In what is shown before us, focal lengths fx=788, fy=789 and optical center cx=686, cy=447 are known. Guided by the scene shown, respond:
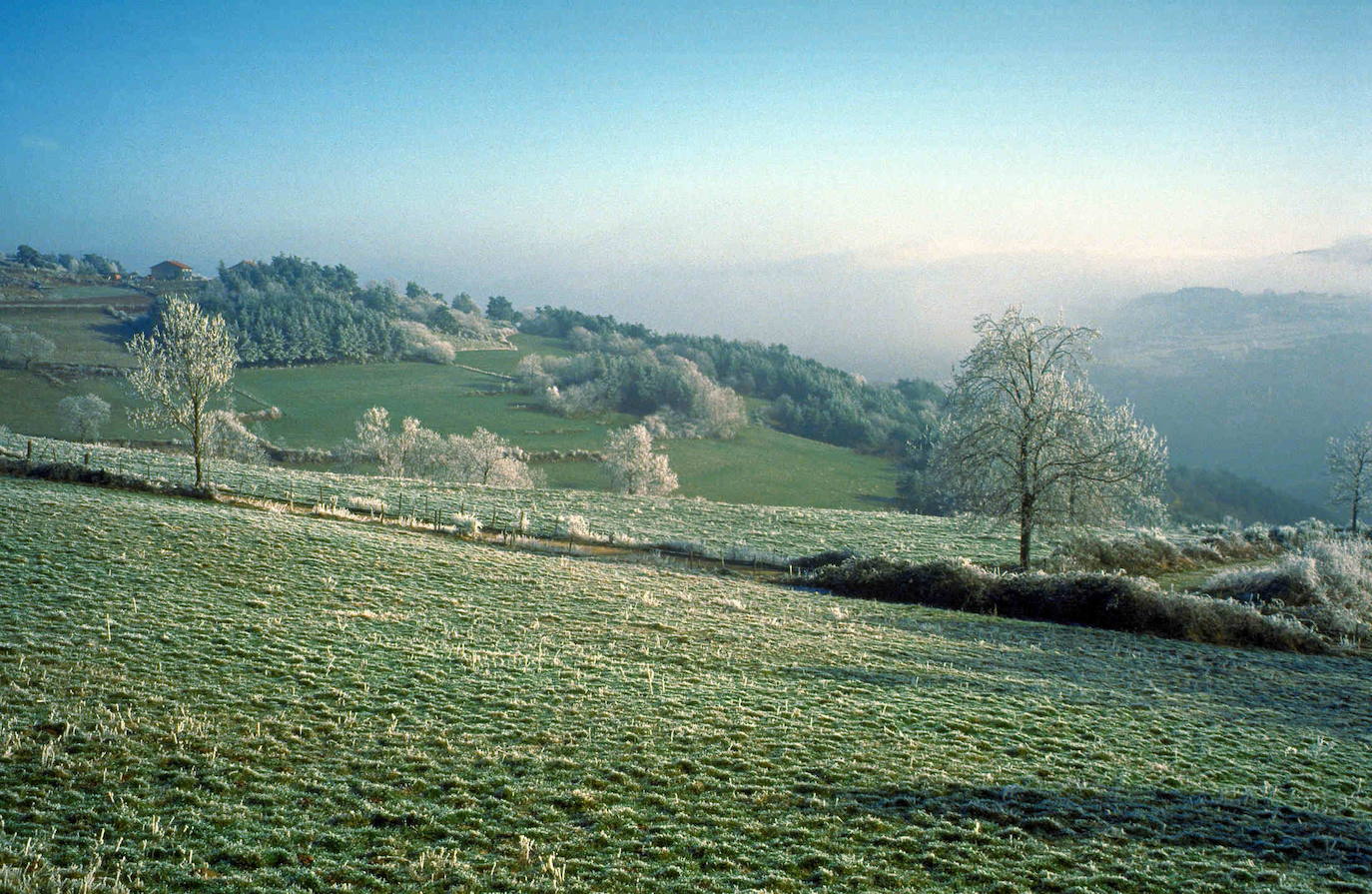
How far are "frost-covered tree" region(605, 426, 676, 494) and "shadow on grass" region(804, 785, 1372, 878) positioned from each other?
63.1 metres

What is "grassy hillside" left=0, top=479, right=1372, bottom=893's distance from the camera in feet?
28.0

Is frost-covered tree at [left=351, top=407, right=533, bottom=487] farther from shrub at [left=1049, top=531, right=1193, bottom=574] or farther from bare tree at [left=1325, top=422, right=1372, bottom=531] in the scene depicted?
bare tree at [left=1325, top=422, right=1372, bottom=531]

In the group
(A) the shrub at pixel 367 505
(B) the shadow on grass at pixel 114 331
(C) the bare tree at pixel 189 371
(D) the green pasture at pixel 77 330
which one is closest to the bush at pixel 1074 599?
(A) the shrub at pixel 367 505

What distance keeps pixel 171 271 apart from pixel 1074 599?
17059 cm

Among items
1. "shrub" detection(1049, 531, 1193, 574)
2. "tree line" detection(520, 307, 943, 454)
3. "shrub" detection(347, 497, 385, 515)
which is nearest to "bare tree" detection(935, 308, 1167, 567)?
"shrub" detection(1049, 531, 1193, 574)

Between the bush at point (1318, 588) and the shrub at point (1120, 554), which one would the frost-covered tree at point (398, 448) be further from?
the bush at point (1318, 588)

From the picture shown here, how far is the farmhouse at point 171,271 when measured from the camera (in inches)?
5778

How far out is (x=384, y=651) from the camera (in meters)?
16.3

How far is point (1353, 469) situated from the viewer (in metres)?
54.7

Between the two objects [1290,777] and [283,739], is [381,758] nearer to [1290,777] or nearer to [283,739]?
[283,739]

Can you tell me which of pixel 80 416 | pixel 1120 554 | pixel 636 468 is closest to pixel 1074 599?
pixel 1120 554

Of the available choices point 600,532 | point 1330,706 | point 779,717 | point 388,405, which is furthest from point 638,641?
point 388,405

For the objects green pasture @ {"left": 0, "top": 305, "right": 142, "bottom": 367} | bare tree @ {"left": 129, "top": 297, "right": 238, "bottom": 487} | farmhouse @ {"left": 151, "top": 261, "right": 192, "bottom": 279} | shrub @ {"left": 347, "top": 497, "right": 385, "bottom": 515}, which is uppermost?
farmhouse @ {"left": 151, "top": 261, "right": 192, "bottom": 279}

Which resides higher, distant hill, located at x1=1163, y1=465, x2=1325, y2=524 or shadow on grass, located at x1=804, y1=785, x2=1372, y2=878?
shadow on grass, located at x1=804, y1=785, x2=1372, y2=878
